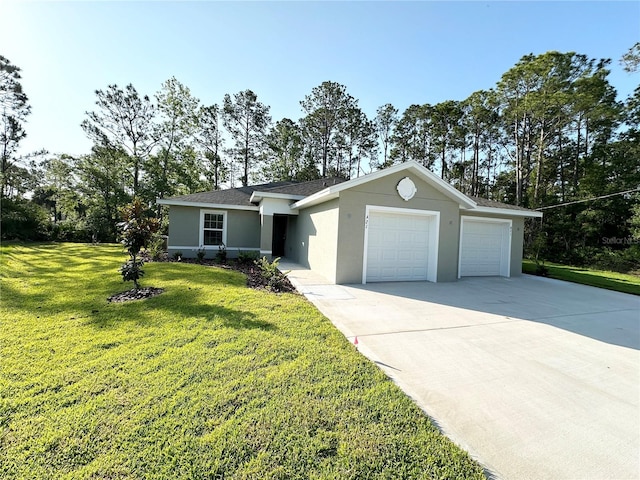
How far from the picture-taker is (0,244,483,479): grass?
81.1 inches

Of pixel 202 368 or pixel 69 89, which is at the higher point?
pixel 69 89

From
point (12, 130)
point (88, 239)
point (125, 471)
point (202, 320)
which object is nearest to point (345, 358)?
point (125, 471)

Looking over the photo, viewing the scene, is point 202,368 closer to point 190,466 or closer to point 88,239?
point 190,466

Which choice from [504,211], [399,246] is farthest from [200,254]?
[504,211]

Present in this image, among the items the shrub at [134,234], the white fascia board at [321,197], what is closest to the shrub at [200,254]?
the white fascia board at [321,197]

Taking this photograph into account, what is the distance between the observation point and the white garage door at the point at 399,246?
29.7 ft

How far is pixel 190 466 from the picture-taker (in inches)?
79.7

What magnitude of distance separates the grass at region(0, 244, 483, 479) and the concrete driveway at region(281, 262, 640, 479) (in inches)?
16.0

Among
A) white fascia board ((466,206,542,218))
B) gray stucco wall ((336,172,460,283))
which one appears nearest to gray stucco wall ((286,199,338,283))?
gray stucco wall ((336,172,460,283))

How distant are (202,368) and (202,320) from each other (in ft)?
5.74

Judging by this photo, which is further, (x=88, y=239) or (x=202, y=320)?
(x=88, y=239)

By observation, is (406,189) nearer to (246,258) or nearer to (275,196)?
(275,196)

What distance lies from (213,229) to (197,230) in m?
0.72

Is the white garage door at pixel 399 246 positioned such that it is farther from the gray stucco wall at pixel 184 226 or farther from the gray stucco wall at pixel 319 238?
the gray stucco wall at pixel 184 226
